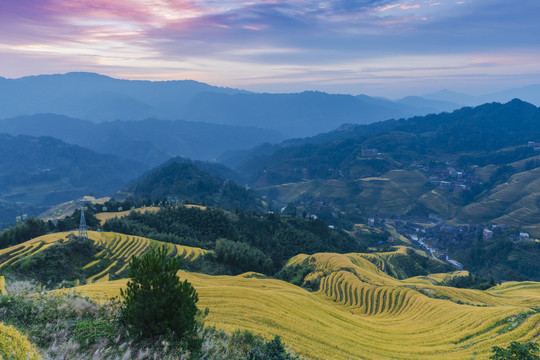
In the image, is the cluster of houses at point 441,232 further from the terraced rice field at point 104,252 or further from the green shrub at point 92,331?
the green shrub at point 92,331

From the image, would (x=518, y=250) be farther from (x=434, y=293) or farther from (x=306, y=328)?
(x=306, y=328)

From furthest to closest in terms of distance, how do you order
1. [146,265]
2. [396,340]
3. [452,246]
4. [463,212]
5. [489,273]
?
[463,212] < [452,246] < [489,273] < [396,340] < [146,265]

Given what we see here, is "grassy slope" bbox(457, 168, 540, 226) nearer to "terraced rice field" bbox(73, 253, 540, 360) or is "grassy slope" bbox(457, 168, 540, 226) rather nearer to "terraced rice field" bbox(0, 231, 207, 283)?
"terraced rice field" bbox(0, 231, 207, 283)

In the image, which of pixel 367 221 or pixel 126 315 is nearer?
pixel 126 315

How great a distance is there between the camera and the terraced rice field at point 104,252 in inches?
1668

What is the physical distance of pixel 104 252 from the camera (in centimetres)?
5056

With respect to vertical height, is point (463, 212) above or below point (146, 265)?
below

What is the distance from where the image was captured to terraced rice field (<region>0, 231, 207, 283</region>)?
42.4m

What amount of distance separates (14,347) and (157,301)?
12.0 feet

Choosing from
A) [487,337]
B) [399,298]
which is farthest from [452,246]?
[487,337]

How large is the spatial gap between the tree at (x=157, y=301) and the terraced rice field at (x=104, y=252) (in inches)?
1119

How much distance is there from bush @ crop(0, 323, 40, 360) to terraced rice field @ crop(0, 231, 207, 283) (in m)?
29.7

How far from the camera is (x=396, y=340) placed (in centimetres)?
1989

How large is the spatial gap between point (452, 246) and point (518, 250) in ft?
97.9
